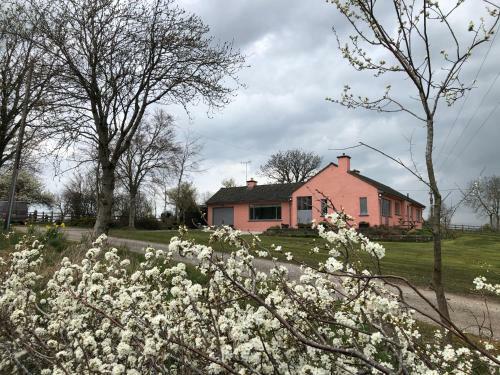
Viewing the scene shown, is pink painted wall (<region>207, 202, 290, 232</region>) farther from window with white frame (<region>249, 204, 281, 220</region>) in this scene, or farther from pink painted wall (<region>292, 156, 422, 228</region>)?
pink painted wall (<region>292, 156, 422, 228</region>)

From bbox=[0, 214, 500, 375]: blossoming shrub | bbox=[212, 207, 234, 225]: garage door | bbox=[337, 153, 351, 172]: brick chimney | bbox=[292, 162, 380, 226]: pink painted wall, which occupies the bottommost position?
bbox=[0, 214, 500, 375]: blossoming shrub

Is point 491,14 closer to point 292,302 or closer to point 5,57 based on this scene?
point 292,302

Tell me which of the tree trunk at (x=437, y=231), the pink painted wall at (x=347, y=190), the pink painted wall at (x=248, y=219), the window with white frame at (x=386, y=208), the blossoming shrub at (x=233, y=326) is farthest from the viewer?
the pink painted wall at (x=248, y=219)

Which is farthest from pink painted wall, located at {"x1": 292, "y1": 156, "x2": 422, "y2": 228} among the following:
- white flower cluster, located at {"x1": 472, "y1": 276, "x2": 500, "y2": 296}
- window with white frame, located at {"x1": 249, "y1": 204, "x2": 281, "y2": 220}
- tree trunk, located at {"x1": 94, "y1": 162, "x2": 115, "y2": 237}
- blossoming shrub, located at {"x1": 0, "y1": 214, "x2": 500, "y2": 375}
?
blossoming shrub, located at {"x1": 0, "y1": 214, "x2": 500, "y2": 375}

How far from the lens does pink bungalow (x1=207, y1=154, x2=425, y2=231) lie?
33969 millimetres

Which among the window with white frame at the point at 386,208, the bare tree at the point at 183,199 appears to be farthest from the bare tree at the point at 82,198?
the window with white frame at the point at 386,208

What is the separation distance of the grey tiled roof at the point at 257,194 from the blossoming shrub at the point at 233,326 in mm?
35150

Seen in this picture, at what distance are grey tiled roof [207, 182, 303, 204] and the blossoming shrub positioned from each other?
35.2 meters

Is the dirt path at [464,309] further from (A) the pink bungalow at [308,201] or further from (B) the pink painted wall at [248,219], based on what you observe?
(B) the pink painted wall at [248,219]

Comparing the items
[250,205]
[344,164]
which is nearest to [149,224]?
[250,205]

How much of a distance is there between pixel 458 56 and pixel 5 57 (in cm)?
1913

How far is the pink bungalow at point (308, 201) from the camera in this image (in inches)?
1337

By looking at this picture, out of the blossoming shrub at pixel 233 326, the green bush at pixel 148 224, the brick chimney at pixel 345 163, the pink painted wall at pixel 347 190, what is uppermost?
the brick chimney at pixel 345 163

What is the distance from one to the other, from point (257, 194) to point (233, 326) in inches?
1522
